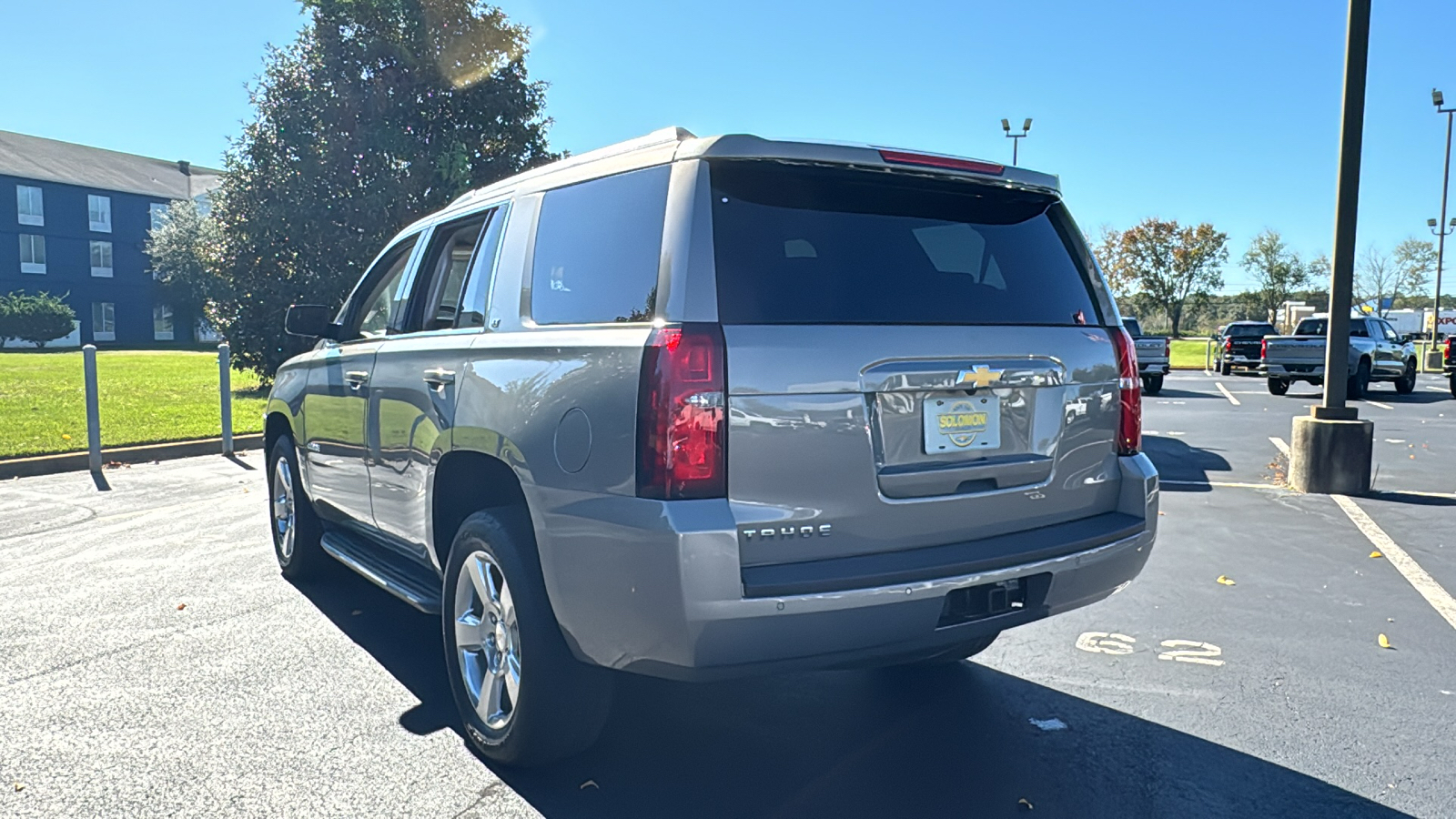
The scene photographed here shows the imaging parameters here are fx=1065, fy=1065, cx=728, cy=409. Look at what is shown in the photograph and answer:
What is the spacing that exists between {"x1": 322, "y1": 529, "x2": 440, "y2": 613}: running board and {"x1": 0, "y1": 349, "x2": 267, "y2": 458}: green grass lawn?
281 inches

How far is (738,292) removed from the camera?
2924 millimetres

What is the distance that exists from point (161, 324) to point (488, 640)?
7024 cm

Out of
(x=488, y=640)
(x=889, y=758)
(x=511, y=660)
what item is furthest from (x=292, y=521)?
(x=889, y=758)

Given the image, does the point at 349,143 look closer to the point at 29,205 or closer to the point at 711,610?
the point at 711,610

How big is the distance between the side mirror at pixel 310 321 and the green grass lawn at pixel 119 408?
6899mm

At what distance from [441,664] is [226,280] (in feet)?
55.7

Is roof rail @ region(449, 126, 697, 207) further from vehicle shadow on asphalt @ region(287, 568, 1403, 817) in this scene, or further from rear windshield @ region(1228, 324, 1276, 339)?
rear windshield @ region(1228, 324, 1276, 339)

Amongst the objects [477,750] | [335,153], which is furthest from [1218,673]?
[335,153]

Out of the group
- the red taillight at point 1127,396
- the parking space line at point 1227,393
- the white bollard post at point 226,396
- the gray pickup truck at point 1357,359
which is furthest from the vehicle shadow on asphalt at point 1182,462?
the gray pickup truck at point 1357,359

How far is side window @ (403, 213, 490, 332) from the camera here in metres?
4.23

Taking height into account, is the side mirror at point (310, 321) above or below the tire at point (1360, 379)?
above

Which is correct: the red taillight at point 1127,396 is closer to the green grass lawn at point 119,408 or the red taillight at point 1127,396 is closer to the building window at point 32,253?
the green grass lawn at point 119,408

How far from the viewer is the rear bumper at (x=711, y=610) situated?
271 centimetres

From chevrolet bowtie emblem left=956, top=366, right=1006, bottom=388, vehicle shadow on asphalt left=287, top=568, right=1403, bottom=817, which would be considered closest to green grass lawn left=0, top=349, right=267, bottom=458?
vehicle shadow on asphalt left=287, top=568, right=1403, bottom=817
